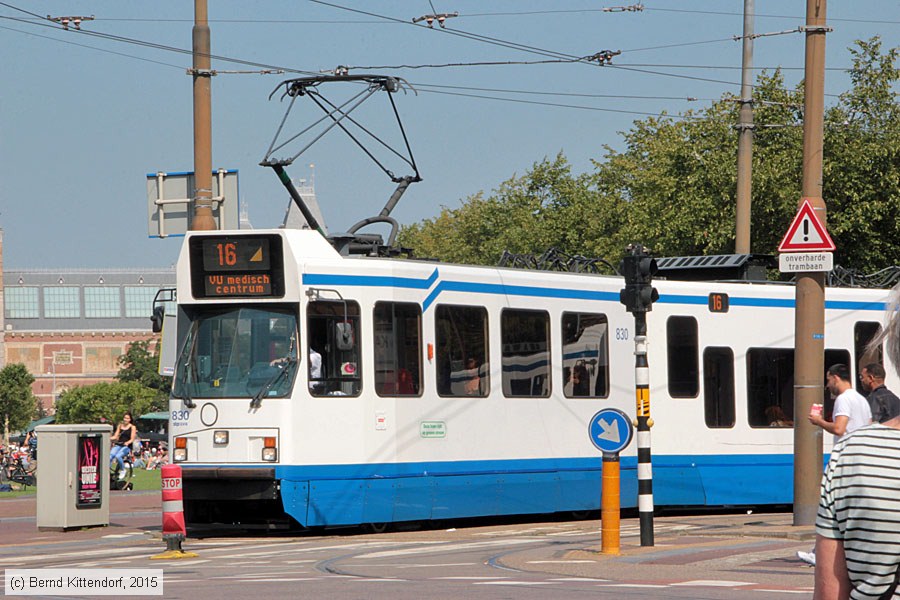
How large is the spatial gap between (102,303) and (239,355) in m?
162

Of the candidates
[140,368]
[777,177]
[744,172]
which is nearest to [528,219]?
[777,177]

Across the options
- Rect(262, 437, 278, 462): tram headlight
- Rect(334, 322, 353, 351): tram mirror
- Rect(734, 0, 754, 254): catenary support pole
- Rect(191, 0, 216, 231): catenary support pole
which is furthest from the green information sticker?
Rect(734, 0, 754, 254): catenary support pole

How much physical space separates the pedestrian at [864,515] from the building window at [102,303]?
563 ft

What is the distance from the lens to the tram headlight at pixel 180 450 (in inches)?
594

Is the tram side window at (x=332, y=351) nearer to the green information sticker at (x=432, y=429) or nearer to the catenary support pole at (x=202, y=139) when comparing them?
the green information sticker at (x=432, y=429)

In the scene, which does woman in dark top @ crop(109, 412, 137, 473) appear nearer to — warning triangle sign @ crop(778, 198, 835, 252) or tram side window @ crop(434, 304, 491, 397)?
tram side window @ crop(434, 304, 491, 397)

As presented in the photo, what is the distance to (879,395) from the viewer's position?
34.2 feet

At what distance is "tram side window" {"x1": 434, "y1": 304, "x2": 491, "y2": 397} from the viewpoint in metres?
16.0

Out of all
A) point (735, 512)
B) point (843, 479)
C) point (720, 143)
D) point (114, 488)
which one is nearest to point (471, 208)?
point (720, 143)

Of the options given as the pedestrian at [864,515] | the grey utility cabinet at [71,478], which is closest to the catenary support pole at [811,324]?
the grey utility cabinet at [71,478]

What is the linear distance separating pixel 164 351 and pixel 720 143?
26061 millimetres

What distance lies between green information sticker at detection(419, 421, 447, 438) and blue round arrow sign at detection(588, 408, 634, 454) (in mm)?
3107

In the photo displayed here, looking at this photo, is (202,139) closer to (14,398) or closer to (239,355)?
(239,355)

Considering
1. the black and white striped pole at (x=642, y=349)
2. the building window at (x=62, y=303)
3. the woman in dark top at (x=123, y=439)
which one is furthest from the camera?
the building window at (x=62, y=303)
